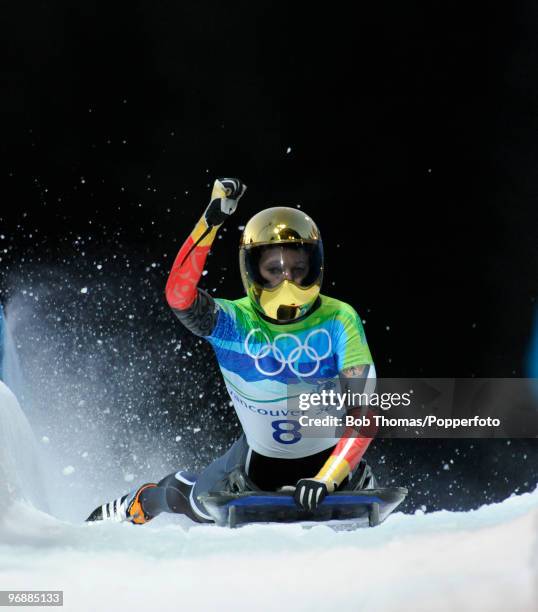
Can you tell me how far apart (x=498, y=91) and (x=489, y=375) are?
1912 mm

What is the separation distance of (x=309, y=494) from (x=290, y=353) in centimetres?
65

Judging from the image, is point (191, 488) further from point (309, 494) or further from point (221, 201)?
point (221, 201)

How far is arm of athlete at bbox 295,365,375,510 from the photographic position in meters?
2.63

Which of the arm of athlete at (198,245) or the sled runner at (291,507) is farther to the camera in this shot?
the arm of athlete at (198,245)

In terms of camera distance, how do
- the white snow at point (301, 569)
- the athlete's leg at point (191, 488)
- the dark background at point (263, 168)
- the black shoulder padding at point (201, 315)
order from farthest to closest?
the dark background at point (263, 168) → the athlete's leg at point (191, 488) → the black shoulder padding at point (201, 315) → the white snow at point (301, 569)

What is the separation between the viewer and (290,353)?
3098 millimetres

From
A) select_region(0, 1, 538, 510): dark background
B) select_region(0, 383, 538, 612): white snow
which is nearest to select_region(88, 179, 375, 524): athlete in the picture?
select_region(0, 383, 538, 612): white snow

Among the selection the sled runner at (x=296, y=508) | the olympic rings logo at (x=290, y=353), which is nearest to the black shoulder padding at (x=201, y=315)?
the olympic rings logo at (x=290, y=353)

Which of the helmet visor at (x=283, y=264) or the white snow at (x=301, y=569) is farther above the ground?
the helmet visor at (x=283, y=264)

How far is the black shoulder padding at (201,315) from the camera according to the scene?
3.02 m

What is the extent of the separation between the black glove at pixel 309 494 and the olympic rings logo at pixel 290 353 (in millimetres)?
577

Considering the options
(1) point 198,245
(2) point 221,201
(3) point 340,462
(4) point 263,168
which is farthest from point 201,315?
(4) point 263,168

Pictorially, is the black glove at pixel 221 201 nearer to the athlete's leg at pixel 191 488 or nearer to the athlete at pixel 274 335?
the athlete at pixel 274 335

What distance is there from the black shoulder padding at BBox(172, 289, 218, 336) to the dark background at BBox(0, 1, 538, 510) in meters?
1.56
